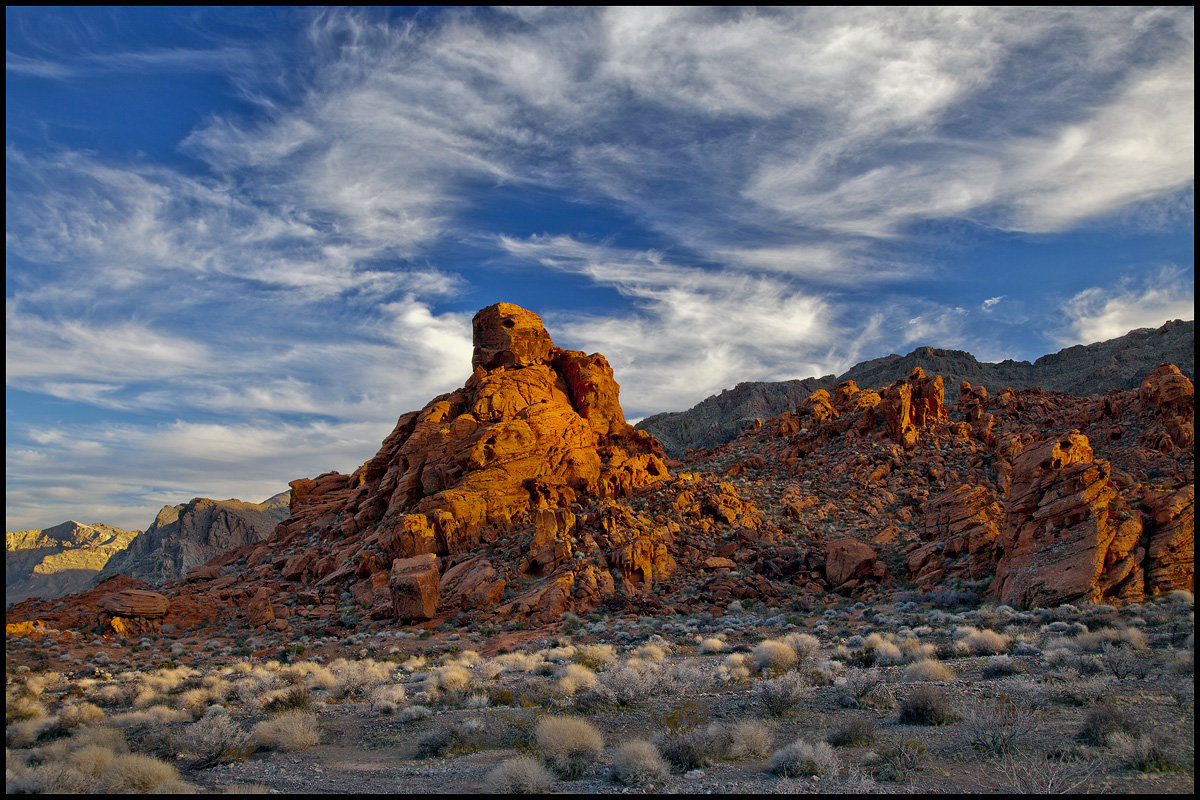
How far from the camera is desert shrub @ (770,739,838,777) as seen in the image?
767cm

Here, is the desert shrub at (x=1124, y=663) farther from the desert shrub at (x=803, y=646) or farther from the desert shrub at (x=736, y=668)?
the desert shrub at (x=736, y=668)

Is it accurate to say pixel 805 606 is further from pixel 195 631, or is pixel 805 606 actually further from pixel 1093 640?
pixel 195 631

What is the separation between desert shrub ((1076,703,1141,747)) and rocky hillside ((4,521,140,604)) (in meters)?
165

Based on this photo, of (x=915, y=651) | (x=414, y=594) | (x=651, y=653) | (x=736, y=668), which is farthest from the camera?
(x=414, y=594)

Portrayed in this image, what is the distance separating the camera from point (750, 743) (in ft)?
28.8

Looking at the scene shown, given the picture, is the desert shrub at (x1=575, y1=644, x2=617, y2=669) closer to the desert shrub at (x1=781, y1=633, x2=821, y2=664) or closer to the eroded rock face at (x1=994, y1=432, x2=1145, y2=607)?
the desert shrub at (x1=781, y1=633, x2=821, y2=664)

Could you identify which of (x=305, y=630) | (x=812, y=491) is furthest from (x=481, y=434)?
(x=812, y=491)

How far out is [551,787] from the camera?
7.84 m

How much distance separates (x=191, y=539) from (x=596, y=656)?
104 m

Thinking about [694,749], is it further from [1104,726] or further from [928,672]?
[928,672]

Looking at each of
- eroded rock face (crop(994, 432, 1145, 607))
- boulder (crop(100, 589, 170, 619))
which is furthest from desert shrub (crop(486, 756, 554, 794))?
boulder (crop(100, 589, 170, 619))

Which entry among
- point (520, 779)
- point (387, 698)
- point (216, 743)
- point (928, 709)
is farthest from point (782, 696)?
point (216, 743)

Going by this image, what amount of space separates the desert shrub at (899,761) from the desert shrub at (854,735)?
1.26ft

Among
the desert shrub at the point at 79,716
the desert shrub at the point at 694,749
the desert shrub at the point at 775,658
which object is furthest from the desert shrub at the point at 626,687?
the desert shrub at the point at 79,716
